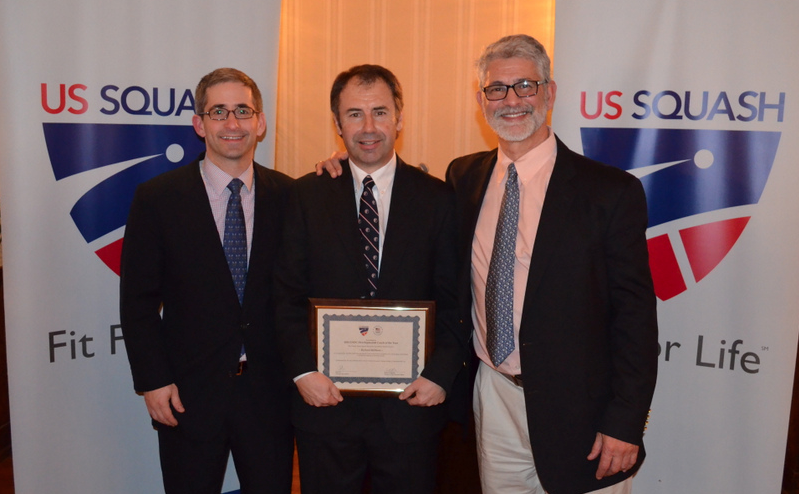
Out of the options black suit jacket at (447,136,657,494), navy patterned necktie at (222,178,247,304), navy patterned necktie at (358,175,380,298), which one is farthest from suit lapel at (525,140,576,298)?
navy patterned necktie at (222,178,247,304)

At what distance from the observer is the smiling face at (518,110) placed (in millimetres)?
2283

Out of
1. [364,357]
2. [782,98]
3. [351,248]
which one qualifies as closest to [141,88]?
[351,248]

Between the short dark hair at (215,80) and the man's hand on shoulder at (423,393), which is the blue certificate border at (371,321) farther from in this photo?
the short dark hair at (215,80)

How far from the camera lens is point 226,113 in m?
2.53

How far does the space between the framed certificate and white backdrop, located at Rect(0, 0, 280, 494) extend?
1.28 m

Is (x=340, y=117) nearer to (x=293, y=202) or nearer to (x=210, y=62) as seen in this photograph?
(x=293, y=202)

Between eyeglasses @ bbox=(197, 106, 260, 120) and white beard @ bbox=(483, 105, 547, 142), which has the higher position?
eyeglasses @ bbox=(197, 106, 260, 120)

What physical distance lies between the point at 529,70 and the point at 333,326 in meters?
1.15

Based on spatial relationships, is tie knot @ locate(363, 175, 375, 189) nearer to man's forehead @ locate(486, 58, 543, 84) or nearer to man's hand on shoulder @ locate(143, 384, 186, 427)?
man's forehead @ locate(486, 58, 543, 84)

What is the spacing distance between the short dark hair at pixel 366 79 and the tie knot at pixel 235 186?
475 millimetres

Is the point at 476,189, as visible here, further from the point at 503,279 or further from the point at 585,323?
the point at 585,323

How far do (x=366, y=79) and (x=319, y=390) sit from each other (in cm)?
113

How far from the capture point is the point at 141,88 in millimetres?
3004

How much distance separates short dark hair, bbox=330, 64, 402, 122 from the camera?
2.34 metres
